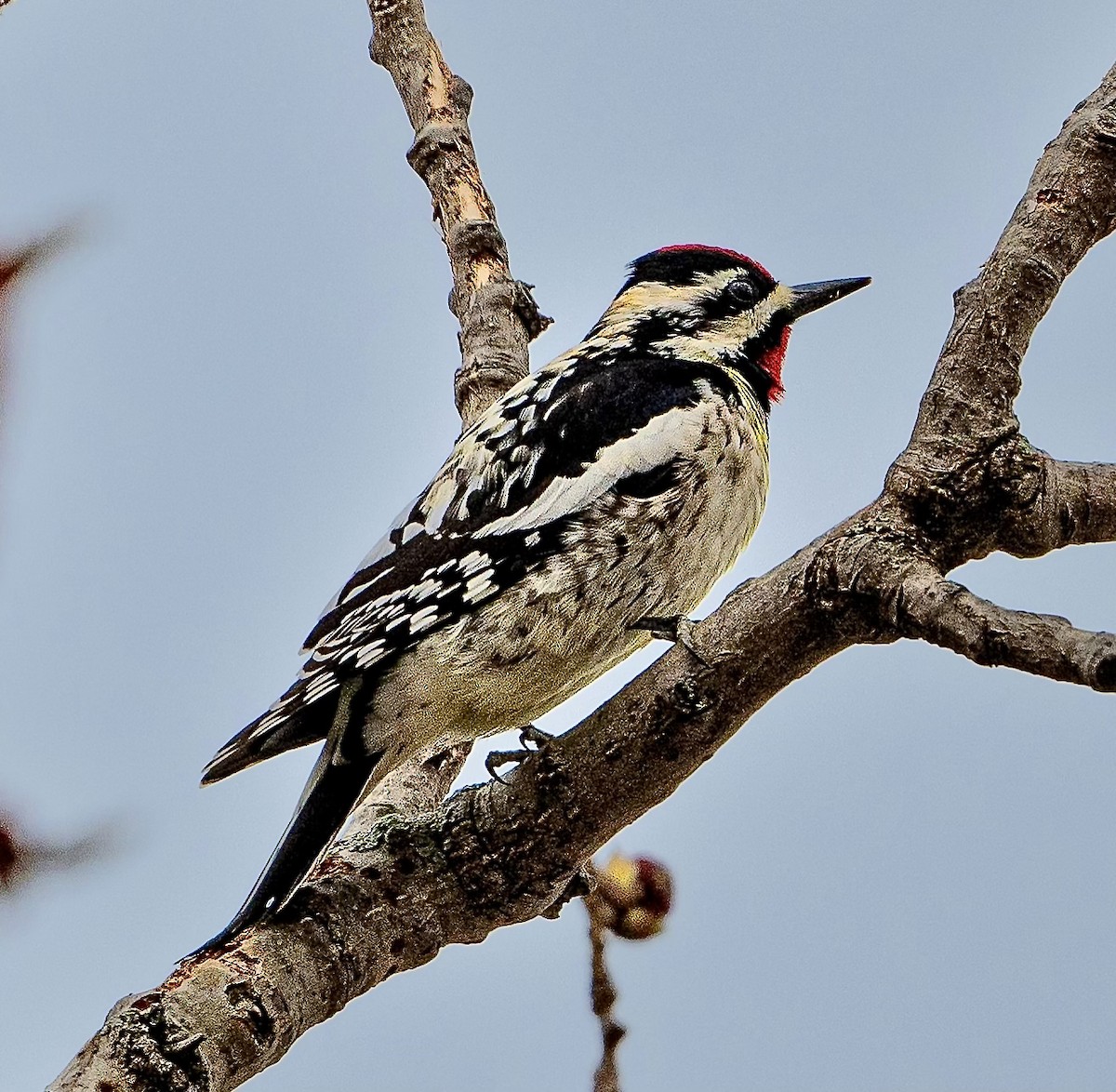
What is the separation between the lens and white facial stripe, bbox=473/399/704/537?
7.45 feet

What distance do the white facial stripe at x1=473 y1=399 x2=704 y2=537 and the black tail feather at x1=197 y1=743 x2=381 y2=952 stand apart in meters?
0.45

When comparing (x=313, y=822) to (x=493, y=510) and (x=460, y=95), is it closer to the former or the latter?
(x=493, y=510)

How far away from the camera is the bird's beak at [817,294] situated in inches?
115

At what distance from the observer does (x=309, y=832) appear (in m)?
1.92

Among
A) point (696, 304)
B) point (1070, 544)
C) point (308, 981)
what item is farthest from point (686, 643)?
point (696, 304)

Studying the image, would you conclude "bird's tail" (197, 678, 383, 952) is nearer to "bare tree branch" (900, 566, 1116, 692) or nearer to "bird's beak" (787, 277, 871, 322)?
"bare tree branch" (900, 566, 1116, 692)

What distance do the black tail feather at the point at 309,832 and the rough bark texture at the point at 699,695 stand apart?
3cm

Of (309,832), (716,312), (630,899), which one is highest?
(716,312)

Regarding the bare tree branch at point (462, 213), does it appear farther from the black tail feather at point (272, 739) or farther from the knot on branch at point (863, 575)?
the knot on branch at point (863, 575)

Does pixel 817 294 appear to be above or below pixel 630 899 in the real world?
above

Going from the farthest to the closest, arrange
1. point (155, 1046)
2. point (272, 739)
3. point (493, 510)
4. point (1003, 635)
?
point (493, 510), point (272, 739), point (155, 1046), point (1003, 635)

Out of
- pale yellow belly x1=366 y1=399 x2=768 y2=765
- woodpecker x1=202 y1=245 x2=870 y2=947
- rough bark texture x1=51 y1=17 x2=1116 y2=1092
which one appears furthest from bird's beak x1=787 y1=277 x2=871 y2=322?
rough bark texture x1=51 y1=17 x2=1116 y2=1092

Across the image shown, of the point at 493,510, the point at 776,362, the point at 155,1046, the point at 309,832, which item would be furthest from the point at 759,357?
the point at 155,1046

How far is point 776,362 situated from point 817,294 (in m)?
0.19
